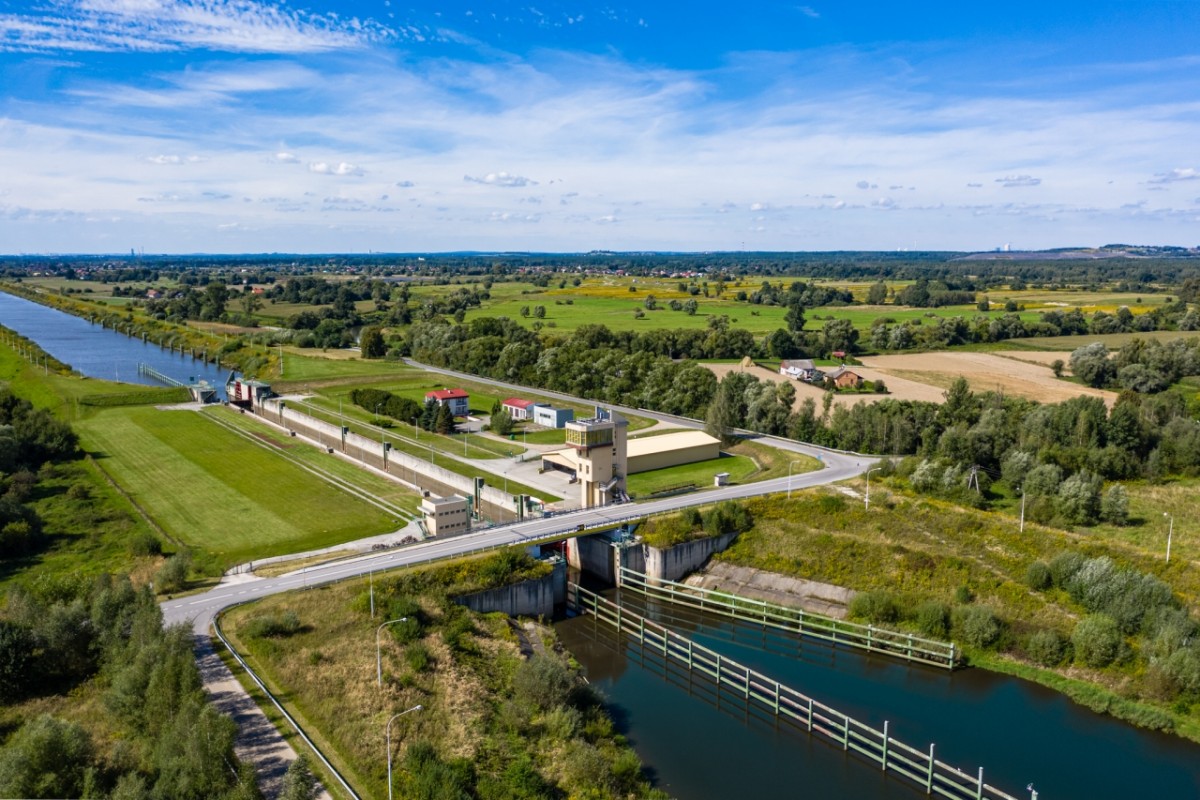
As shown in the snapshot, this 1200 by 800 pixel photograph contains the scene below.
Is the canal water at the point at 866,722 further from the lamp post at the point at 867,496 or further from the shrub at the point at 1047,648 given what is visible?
the lamp post at the point at 867,496

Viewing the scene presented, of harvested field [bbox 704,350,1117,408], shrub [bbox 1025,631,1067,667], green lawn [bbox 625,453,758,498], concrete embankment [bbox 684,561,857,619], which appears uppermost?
harvested field [bbox 704,350,1117,408]

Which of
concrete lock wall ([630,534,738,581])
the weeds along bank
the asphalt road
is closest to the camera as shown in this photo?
the weeds along bank

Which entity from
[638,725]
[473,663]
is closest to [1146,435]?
[638,725]

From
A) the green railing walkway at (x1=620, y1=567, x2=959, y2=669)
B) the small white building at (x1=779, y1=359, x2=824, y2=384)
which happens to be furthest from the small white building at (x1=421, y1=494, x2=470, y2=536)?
the small white building at (x1=779, y1=359, x2=824, y2=384)

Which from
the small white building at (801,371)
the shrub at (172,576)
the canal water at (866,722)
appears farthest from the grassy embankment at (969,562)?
the small white building at (801,371)

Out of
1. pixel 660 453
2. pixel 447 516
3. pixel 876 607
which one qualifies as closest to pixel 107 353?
pixel 660 453

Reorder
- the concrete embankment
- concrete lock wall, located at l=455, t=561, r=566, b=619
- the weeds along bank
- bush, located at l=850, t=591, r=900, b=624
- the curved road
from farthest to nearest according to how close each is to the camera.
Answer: the concrete embankment → bush, located at l=850, t=591, r=900, b=624 → concrete lock wall, located at l=455, t=561, r=566, b=619 → the curved road → the weeds along bank

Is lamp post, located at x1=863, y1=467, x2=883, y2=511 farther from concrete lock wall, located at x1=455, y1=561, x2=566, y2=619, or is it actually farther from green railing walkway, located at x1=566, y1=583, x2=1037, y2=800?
concrete lock wall, located at x1=455, y1=561, x2=566, y2=619

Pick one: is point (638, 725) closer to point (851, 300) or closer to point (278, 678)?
point (278, 678)
